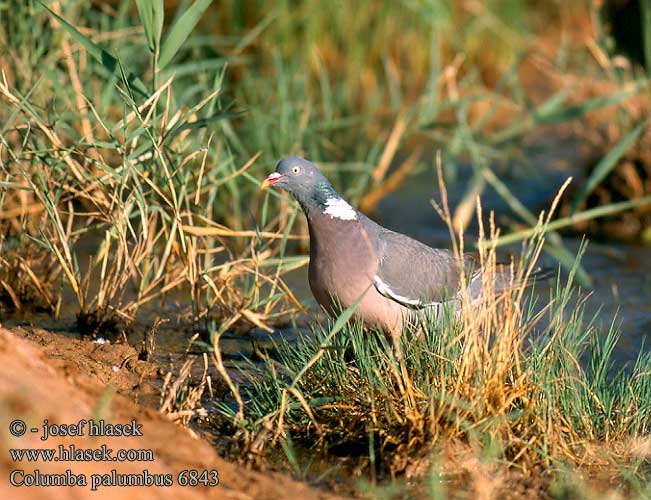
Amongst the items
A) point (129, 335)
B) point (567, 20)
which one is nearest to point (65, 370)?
point (129, 335)

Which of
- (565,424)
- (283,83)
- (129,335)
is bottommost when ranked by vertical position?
(129,335)

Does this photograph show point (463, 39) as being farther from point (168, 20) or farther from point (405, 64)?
point (168, 20)

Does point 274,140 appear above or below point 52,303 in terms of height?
above

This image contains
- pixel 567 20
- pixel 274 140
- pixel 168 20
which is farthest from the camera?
pixel 567 20

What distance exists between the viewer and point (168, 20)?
764 centimetres

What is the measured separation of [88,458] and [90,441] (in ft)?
0.28

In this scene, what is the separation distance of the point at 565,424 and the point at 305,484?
3.15 feet

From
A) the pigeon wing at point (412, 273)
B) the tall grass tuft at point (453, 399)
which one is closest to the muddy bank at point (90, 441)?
the tall grass tuft at point (453, 399)

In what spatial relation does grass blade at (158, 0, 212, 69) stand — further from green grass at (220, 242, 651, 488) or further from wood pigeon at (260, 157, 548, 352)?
green grass at (220, 242, 651, 488)

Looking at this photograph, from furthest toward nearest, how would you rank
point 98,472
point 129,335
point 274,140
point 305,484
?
point 274,140 < point 129,335 < point 305,484 < point 98,472

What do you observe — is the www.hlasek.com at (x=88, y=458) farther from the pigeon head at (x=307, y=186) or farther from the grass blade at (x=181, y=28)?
the grass blade at (x=181, y=28)

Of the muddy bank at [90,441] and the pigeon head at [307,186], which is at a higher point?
the pigeon head at [307,186]

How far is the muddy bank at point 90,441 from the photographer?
9.02ft

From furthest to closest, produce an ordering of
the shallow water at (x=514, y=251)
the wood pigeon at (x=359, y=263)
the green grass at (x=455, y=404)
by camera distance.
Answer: the shallow water at (x=514, y=251)
the wood pigeon at (x=359, y=263)
the green grass at (x=455, y=404)
